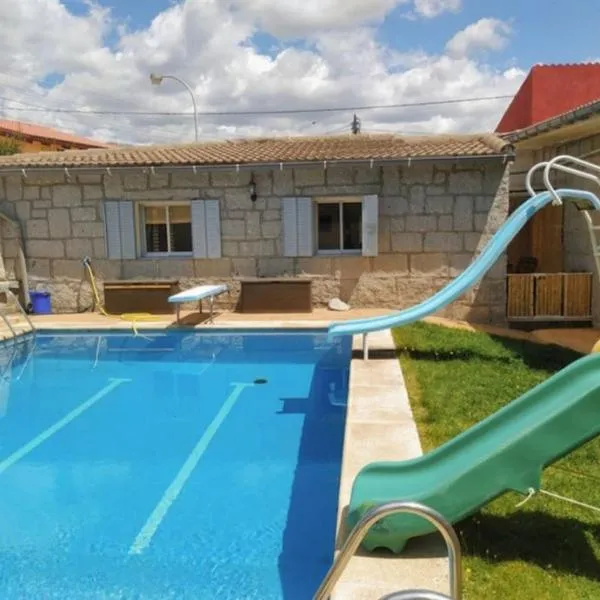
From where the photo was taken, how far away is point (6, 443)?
22.1 feet

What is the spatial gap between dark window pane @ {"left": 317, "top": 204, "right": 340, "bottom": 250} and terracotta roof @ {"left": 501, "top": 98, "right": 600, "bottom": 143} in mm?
4388

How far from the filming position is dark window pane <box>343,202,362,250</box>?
44.7 ft

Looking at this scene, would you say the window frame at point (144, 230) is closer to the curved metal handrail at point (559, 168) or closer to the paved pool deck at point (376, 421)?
the paved pool deck at point (376, 421)

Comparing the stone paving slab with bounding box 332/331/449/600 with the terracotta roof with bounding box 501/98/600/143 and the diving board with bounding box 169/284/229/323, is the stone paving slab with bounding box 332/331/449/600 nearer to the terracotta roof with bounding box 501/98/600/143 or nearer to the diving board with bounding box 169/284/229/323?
the diving board with bounding box 169/284/229/323

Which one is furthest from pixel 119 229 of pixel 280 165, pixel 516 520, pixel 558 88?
pixel 558 88

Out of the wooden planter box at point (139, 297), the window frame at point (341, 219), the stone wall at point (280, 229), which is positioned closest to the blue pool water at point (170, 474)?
the wooden planter box at point (139, 297)

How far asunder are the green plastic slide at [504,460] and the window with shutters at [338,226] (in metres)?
10.1

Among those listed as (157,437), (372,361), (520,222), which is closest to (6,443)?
(157,437)

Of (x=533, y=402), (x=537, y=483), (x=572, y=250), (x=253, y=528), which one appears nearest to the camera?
(x=537, y=483)

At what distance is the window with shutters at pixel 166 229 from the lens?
1396cm

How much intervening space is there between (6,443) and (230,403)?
8.99ft

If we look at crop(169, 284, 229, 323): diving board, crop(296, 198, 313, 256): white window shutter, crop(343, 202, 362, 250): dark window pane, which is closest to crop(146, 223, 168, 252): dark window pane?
crop(169, 284, 229, 323): diving board

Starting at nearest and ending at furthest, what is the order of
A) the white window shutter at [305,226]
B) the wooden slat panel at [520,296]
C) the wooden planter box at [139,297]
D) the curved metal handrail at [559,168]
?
1. the curved metal handrail at [559,168]
2. the wooden slat panel at [520,296]
3. the white window shutter at [305,226]
4. the wooden planter box at [139,297]

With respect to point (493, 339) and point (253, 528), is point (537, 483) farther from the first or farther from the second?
point (493, 339)
